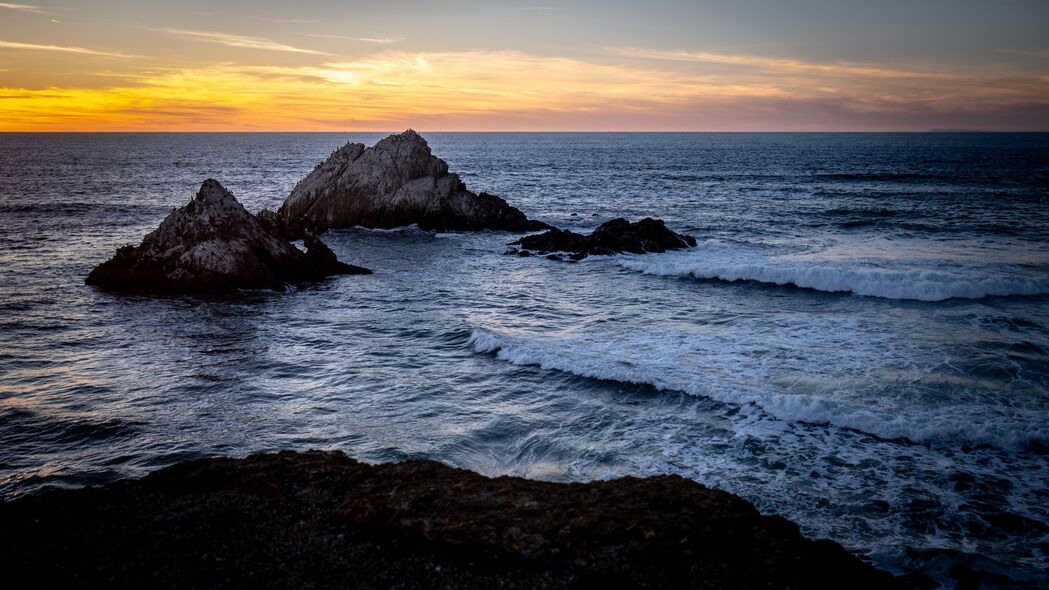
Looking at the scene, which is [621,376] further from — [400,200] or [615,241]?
[400,200]

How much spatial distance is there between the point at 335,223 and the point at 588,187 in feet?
118

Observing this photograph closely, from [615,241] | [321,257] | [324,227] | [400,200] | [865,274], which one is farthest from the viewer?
[400,200]

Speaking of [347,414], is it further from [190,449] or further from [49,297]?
[49,297]

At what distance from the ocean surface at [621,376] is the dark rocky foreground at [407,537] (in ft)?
8.06

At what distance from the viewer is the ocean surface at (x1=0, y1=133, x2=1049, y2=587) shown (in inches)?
428

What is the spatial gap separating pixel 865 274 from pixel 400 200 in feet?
94.2

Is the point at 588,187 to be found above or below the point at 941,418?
above

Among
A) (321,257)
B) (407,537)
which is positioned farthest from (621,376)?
(321,257)

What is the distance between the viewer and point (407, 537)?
760 centimetres

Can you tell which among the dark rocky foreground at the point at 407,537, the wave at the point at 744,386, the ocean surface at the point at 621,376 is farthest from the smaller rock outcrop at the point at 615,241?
the dark rocky foreground at the point at 407,537

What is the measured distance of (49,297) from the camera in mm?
23453

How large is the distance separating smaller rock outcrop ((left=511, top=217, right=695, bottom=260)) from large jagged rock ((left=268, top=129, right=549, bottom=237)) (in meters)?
8.01

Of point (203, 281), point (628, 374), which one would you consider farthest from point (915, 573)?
Answer: point (203, 281)

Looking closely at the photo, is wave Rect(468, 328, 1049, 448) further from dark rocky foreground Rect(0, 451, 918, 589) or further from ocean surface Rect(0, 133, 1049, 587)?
dark rocky foreground Rect(0, 451, 918, 589)
